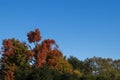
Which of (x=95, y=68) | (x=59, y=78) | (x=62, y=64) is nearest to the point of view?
(x=59, y=78)

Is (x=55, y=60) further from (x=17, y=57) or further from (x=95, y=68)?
(x=95, y=68)

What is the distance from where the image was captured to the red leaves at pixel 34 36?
274ft

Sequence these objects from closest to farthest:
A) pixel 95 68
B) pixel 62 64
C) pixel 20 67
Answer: pixel 20 67 → pixel 62 64 → pixel 95 68

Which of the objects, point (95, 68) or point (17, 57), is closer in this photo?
point (17, 57)

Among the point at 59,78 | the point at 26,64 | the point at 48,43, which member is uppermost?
the point at 48,43

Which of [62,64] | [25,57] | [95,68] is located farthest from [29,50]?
[95,68]

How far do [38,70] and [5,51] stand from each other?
47.8ft

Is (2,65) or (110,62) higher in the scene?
(110,62)

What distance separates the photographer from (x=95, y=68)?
12631cm

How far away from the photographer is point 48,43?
84438 mm

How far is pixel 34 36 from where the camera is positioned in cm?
8406

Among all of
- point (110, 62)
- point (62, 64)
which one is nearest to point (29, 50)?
point (62, 64)

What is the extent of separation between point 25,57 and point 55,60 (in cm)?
667

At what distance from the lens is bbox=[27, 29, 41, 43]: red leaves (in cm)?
8362
